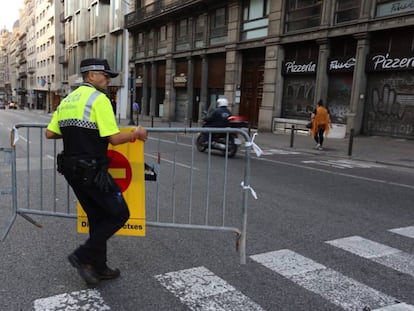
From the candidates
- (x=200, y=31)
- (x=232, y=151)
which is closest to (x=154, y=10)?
(x=200, y=31)

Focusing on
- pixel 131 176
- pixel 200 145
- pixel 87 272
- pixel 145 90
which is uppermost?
pixel 145 90

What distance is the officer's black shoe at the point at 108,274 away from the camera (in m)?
3.55

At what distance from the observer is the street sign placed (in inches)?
155

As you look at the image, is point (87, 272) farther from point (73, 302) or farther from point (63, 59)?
point (63, 59)

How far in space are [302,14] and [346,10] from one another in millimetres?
2881

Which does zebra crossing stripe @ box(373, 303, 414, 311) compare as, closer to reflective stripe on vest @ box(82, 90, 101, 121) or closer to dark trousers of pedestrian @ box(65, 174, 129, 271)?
dark trousers of pedestrian @ box(65, 174, 129, 271)

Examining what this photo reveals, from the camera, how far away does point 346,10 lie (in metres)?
19.2

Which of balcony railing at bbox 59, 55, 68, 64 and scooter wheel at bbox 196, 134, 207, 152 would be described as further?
balcony railing at bbox 59, 55, 68, 64

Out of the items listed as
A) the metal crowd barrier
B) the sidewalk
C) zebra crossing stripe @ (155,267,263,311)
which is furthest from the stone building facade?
zebra crossing stripe @ (155,267,263,311)

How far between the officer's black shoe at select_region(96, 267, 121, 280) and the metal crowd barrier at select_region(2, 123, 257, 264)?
2.45ft

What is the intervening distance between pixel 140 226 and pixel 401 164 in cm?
1009

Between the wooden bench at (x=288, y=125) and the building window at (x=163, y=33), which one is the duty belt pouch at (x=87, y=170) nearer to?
the wooden bench at (x=288, y=125)

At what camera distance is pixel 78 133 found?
10.5 feet

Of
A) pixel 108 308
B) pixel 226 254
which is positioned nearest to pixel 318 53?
pixel 226 254
